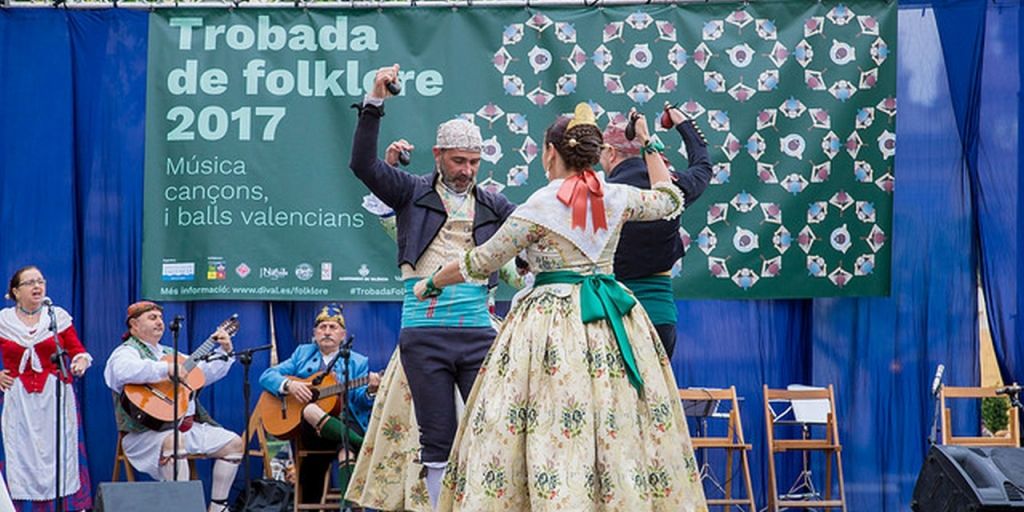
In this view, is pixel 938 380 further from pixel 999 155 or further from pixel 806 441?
pixel 999 155

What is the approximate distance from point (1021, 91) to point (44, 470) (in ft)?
19.1

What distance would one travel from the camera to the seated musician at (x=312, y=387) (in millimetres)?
7992

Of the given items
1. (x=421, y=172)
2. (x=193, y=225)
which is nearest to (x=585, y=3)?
(x=421, y=172)

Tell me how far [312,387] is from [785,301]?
8.99 feet

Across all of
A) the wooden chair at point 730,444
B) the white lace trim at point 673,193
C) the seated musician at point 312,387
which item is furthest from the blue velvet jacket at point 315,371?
the white lace trim at point 673,193

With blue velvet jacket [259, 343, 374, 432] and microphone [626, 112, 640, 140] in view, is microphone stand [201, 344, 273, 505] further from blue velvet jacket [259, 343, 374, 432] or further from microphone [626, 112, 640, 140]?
microphone [626, 112, 640, 140]

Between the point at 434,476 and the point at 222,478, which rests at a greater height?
the point at 434,476

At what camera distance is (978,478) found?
5.10 meters

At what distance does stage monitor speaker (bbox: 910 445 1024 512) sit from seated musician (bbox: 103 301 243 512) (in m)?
4.00

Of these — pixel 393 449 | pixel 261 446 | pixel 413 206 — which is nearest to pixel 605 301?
pixel 413 206

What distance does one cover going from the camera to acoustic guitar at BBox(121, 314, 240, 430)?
314 inches

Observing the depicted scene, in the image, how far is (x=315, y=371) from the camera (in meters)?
8.20

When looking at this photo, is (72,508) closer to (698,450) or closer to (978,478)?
(698,450)

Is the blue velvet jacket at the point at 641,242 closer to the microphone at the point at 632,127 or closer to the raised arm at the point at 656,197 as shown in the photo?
the microphone at the point at 632,127
